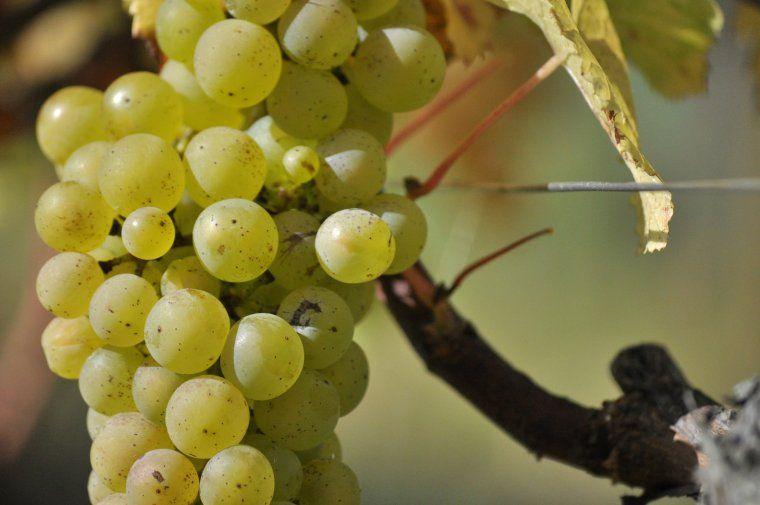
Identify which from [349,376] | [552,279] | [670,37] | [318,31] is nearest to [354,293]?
[349,376]

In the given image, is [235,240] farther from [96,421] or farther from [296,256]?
[96,421]

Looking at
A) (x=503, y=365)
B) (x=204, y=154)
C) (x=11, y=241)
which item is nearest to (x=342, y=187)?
(x=204, y=154)

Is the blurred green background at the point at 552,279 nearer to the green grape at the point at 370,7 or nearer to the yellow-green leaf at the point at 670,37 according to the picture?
the yellow-green leaf at the point at 670,37

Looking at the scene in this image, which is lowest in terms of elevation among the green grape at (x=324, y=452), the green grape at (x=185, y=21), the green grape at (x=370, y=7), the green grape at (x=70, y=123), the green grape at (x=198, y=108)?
the green grape at (x=324, y=452)

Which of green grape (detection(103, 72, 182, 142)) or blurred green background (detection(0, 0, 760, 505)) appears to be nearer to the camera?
green grape (detection(103, 72, 182, 142))

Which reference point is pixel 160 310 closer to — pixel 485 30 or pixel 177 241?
pixel 177 241

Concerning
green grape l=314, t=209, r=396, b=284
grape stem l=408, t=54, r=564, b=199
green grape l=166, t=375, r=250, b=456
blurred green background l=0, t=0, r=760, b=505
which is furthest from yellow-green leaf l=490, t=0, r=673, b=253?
blurred green background l=0, t=0, r=760, b=505

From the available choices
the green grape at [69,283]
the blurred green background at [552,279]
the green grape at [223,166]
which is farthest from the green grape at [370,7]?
the blurred green background at [552,279]

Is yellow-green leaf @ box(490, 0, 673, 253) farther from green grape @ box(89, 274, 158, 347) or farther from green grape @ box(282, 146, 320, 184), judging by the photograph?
green grape @ box(89, 274, 158, 347)
